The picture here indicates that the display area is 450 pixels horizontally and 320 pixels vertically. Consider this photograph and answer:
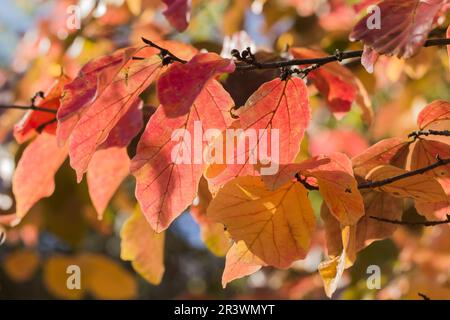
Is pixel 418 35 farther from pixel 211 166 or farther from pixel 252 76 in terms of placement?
pixel 252 76

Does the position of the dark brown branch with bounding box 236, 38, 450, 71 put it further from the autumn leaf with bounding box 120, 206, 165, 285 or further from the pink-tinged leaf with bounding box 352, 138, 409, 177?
the autumn leaf with bounding box 120, 206, 165, 285

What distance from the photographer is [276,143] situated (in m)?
0.78

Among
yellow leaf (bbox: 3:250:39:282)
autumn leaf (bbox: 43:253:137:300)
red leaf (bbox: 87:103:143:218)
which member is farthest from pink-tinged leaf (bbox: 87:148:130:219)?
yellow leaf (bbox: 3:250:39:282)

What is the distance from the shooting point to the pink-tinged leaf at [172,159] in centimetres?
80

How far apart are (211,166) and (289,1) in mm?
1434

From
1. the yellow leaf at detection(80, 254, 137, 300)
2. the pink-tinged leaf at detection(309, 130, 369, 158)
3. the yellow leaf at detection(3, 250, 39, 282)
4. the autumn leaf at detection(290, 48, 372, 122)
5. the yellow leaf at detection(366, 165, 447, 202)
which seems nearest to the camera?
the yellow leaf at detection(366, 165, 447, 202)

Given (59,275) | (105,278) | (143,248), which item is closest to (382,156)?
(143,248)

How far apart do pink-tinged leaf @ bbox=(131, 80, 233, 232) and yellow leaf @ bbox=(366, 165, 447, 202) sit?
18 cm

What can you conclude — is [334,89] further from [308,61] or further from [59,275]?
[59,275]

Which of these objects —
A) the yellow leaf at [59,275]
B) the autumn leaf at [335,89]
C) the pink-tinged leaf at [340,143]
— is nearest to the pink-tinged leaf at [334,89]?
the autumn leaf at [335,89]

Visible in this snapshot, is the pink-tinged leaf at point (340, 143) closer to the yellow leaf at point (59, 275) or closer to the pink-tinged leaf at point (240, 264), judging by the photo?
the yellow leaf at point (59, 275)

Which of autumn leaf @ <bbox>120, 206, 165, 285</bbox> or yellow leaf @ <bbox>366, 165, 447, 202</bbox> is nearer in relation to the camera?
yellow leaf @ <bbox>366, 165, 447, 202</bbox>

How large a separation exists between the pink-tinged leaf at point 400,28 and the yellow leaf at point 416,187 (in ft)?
0.52

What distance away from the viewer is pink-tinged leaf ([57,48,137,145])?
0.75 m
